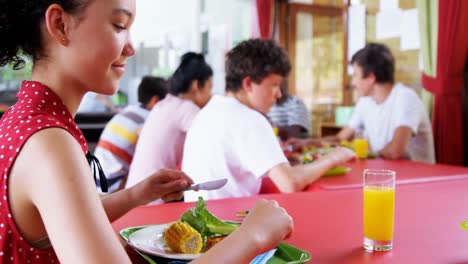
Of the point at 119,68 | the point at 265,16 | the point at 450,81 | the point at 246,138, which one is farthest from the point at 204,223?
the point at 265,16

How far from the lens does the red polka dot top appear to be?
0.73 m

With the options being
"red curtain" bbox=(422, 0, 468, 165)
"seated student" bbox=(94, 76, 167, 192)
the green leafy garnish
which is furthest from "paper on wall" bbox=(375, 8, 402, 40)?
the green leafy garnish

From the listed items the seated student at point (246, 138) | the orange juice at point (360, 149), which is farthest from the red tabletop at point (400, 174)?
the orange juice at point (360, 149)

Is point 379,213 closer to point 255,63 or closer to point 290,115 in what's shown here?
point 255,63

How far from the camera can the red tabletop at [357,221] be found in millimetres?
1012

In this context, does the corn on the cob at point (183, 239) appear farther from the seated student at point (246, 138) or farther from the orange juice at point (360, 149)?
the orange juice at point (360, 149)

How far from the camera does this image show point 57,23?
0.83 metres

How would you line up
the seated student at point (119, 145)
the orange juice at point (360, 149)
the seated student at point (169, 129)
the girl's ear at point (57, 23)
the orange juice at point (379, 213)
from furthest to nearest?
the seated student at point (119, 145) < the orange juice at point (360, 149) < the seated student at point (169, 129) < the orange juice at point (379, 213) < the girl's ear at point (57, 23)

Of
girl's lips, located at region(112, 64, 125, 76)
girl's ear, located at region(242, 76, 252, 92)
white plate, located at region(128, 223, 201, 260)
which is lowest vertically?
white plate, located at region(128, 223, 201, 260)

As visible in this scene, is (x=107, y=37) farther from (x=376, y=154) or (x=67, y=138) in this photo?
(x=376, y=154)

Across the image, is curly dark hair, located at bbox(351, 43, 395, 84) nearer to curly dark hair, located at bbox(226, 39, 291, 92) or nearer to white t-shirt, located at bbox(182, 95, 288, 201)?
curly dark hair, located at bbox(226, 39, 291, 92)

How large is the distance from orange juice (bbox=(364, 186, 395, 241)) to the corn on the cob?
1.27ft

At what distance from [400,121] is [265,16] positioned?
375cm

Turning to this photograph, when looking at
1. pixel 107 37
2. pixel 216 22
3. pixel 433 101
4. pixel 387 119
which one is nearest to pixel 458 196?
pixel 107 37
